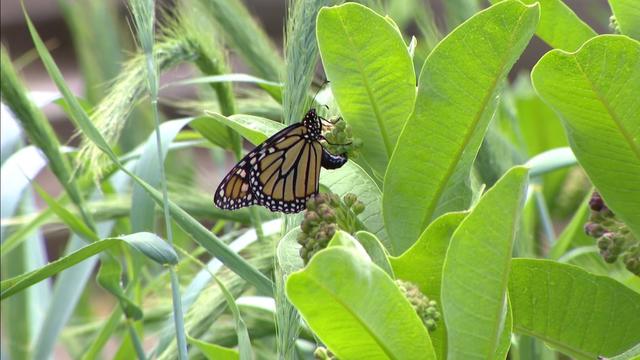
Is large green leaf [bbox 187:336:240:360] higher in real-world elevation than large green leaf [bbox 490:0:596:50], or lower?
lower

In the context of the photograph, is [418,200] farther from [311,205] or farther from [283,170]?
[283,170]

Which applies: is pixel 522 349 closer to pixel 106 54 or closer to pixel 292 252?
pixel 292 252

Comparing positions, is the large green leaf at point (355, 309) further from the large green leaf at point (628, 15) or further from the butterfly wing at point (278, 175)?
the large green leaf at point (628, 15)

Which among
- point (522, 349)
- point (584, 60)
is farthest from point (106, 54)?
point (584, 60)

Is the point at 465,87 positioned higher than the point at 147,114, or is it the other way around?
the point at 465,87

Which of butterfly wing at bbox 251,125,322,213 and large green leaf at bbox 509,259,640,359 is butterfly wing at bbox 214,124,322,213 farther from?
large green leaf at bbox 509,259,640,359

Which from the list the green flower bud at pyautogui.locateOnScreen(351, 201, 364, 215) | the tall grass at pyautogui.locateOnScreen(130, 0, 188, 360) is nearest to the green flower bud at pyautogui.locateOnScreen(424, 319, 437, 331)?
the green flower bud at pyautogui.locateOnScreen(351, 201, 364, 215)

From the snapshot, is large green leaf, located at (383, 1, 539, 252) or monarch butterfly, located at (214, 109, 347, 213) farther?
monarch butterfly, located at (214, 109, 347, 213)
